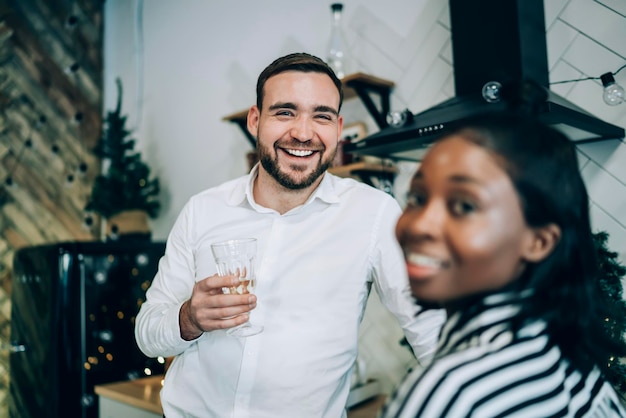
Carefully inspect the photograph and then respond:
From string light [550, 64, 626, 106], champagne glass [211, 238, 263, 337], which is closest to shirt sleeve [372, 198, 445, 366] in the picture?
champagne glass [211, 238, 263, 337]

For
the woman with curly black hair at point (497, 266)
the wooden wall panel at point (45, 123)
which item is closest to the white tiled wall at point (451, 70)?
the woman with curly black hair at point (497, 266)

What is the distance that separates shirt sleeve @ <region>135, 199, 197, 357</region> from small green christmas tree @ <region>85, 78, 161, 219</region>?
1562 mm

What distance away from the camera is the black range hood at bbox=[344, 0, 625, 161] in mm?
1587

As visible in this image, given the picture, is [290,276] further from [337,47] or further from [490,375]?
[337,47]

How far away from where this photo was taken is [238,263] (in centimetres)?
125

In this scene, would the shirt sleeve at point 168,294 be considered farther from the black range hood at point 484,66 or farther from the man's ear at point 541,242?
the man's ear at point 541,242

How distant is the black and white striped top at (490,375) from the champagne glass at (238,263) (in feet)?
2.39

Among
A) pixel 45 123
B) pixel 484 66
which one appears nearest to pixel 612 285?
pixel 484 66

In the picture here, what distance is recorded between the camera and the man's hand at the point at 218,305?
1.20 m

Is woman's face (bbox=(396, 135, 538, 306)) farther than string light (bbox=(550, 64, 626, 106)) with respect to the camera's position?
No

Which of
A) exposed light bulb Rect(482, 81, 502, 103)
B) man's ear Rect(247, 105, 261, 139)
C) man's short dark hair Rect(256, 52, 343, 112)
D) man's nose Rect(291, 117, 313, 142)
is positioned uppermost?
man's short dark hair Rect(256, 52, 343, 112)

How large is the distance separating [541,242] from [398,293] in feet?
3.07

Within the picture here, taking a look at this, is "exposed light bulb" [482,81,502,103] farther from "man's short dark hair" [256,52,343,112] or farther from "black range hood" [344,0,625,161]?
"man's short dark hair" [256,52,343,112]

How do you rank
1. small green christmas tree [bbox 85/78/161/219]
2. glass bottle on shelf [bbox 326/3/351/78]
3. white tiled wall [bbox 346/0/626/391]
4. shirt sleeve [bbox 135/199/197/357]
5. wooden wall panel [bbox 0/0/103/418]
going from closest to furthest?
shirt sleeve [bbox 135/199/197/357] < white tiled wall [bbox 346/0/626/391] < glass bottle on shelf [bbox 326/3/351/78] < small green christmas tree [bbox 85/78/161/219] < wooden wall panel [bbox 0/0/103/418]
